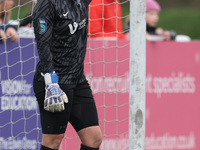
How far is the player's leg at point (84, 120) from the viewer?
3.70m

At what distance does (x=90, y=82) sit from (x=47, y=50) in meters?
1.85

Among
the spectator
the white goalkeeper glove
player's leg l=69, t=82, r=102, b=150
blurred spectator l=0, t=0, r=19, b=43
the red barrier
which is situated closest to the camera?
the white goalkeeper glove

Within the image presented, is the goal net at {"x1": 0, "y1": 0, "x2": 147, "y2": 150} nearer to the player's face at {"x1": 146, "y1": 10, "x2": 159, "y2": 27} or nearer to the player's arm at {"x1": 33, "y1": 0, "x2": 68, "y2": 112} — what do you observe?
the player's face at {"x1": 146, "y1": 10, "x2": 159, "y2": 27}

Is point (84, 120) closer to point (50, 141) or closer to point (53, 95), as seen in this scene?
point (50, 141)

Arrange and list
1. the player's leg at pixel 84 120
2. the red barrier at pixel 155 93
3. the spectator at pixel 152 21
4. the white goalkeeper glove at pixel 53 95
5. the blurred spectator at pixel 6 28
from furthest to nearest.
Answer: the spectator at pixel 152 21 < the red barrier at pixel 155 93 < the blurred spectator at pixel 6 28 < the player's leg at pixel 84 120 < the white goalkeeper glove at pixel 53 95

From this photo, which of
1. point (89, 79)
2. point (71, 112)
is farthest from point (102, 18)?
point (71, 112)

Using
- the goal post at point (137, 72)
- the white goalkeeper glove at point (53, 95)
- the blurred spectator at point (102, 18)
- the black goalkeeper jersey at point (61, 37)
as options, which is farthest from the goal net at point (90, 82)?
the white goalkeeper glove at point (53, 95)

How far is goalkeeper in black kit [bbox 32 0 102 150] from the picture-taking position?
11.2 ft

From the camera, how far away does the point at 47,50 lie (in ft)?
11.2

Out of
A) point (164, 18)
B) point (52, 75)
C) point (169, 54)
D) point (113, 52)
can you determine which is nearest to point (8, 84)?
point (113, 52)

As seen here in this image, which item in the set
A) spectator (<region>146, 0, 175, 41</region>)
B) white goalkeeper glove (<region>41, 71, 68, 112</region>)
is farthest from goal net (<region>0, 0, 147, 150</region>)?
white goalkeeper glove (<region>41, 71, 68, 112</region>)

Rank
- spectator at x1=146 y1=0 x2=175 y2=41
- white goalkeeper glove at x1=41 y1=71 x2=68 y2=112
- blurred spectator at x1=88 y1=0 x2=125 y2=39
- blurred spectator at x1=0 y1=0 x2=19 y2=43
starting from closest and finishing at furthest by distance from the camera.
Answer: white goalkeeper glove at x1=41 y1=71 x2=68 y2=112 → blurred spectator at x1=0 y1=0 x2=19 y2=43 → blurred spectator at x1=88 y1=0 x2=125 y2=39 → spectator at x1=146 y1=0 x2=175 y2=41

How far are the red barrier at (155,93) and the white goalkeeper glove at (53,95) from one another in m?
1.69

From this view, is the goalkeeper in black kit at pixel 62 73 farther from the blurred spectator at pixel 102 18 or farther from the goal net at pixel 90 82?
the blurred spectator at pixel 102 18
